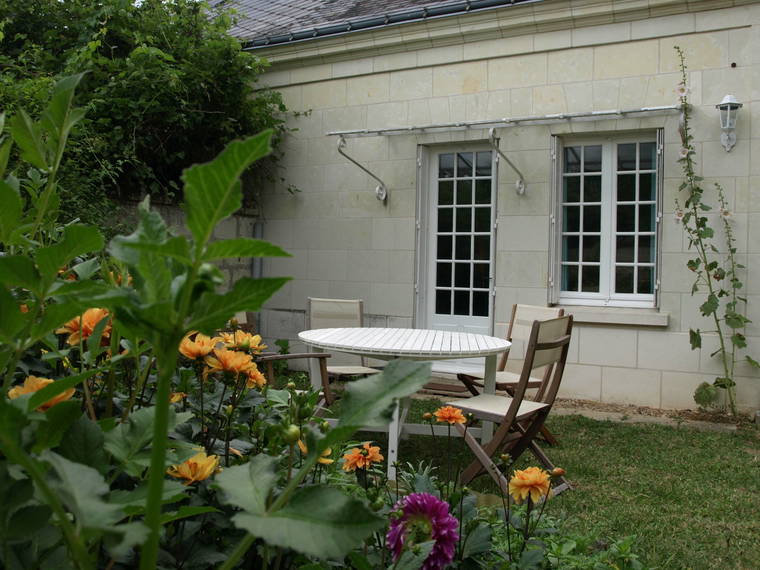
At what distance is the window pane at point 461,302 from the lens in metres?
7.44

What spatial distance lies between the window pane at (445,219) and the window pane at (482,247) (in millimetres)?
346

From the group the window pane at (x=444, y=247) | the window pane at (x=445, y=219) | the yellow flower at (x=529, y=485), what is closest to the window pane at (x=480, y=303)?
the window pane at (x=444, y=247)

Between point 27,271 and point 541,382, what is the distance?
4671 millimetres

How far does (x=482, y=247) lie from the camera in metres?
7.41

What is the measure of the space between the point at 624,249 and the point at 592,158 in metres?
0.97

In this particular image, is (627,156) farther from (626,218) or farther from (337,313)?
(337,313)

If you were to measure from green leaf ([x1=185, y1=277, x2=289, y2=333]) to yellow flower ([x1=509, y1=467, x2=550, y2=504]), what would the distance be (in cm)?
117

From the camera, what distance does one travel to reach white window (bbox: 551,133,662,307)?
667cm

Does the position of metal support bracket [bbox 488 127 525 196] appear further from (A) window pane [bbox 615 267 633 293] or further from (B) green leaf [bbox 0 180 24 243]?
(B) green leaf [bbox 0 180 24 243]

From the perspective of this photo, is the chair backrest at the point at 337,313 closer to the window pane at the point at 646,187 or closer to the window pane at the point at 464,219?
the window pane at the point at 464,219

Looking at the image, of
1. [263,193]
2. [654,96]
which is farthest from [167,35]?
[654,96]

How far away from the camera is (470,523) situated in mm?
1342

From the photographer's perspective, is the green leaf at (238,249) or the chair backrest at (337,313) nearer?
the green leaf at (238,249)

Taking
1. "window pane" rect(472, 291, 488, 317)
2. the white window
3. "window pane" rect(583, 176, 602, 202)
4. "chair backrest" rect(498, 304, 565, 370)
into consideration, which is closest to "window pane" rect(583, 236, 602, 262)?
the white window
